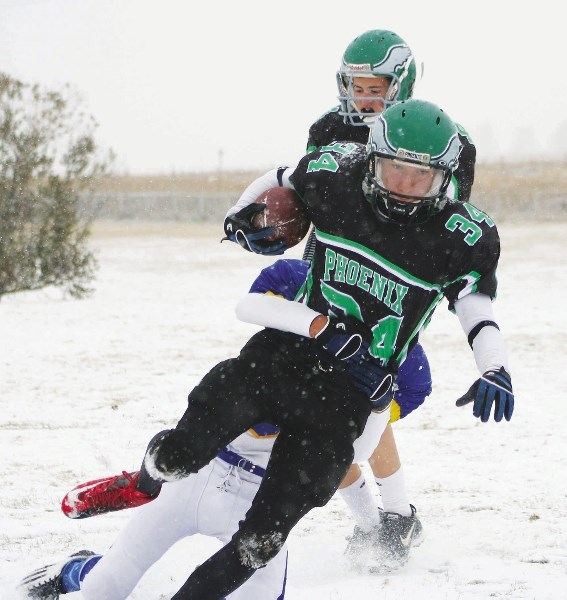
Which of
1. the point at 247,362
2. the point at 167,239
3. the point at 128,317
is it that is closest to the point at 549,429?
the point at 247,362

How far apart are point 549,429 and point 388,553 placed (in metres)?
2.50

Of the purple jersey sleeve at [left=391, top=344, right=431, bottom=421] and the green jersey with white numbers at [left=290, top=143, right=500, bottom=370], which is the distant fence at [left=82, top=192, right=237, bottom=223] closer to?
the purple jersey sleeve at [left=391, top=344, right=431, bottom=421]

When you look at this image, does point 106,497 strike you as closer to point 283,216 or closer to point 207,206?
point 283,216

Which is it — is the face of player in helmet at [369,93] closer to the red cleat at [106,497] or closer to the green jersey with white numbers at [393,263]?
the green jersey with white numbers at [393,263]

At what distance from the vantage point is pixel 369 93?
4309mm

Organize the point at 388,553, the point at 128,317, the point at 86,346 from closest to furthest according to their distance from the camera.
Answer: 1. the point at 388,553
2. the point at 86,346
3. the point at 128,317

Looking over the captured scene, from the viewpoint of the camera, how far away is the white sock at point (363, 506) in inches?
166

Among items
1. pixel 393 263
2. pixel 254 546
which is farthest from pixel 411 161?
pixel 254 546

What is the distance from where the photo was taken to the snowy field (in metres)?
4.04

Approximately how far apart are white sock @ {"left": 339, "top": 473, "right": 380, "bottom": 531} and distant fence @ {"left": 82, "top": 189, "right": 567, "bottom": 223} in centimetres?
1948

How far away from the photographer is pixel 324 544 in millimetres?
4410

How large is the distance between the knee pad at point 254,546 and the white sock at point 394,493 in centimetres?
143

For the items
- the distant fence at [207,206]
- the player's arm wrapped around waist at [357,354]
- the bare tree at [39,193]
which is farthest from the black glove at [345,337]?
the distant fence at [207,206]

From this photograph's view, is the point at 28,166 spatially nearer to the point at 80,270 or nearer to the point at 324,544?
the point at 80,270
